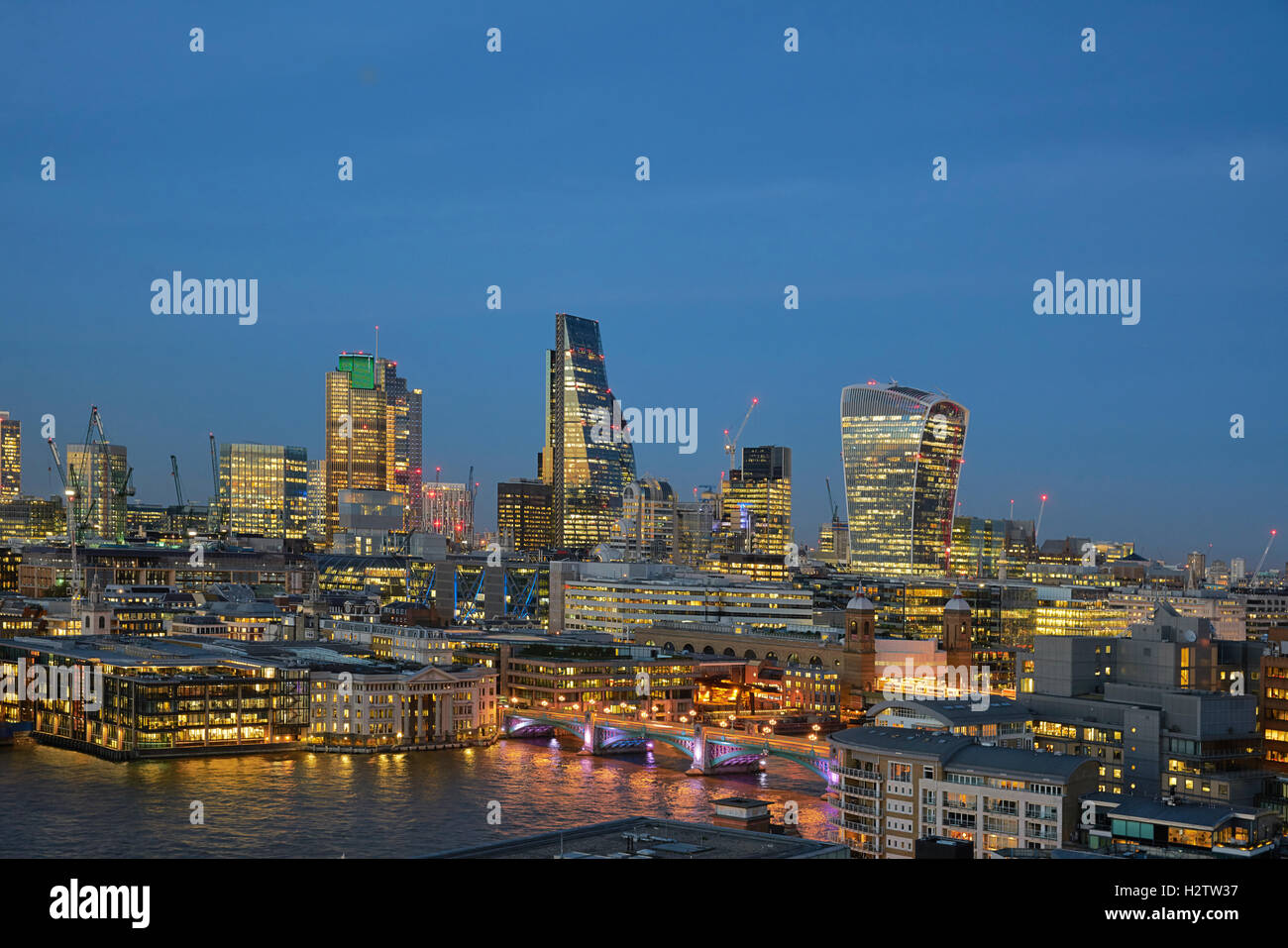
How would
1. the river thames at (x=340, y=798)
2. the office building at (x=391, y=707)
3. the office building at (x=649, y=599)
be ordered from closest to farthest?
the river thames at (x=340, y=798) < the office building at (x=391, y=707) < the office building at (x=649, y=599)

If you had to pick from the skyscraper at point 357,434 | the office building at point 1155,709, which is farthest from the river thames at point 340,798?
the skyscraper at point 357,434

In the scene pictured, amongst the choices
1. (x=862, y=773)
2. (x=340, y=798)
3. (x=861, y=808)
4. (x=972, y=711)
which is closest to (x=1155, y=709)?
(x=972, y=711)

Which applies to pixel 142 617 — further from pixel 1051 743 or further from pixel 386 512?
pixel 386 512

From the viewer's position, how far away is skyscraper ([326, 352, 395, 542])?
516 ft

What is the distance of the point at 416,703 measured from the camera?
151 ft

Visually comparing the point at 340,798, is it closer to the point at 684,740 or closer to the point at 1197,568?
the point at 684,740

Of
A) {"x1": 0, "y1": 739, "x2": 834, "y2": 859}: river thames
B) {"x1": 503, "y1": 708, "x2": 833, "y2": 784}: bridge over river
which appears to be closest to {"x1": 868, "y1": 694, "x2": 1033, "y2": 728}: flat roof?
{"x1": 503, "y1": 708, "x2": 833, "y2": 784}: bridge over river

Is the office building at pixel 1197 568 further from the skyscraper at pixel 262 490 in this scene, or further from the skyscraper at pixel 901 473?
the skyscraper at pixel 262 490

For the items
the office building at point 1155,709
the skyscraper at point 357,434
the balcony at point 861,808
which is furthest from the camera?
the skyscraper at point 357,434

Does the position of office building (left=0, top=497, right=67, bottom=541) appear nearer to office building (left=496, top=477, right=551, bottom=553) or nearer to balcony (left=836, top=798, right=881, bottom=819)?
office building (left=496, top=477, right=551, bottom=553)

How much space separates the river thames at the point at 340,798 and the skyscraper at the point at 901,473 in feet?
212

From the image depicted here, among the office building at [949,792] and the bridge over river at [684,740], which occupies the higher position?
the office building at [949,792]

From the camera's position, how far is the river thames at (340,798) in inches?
1132
